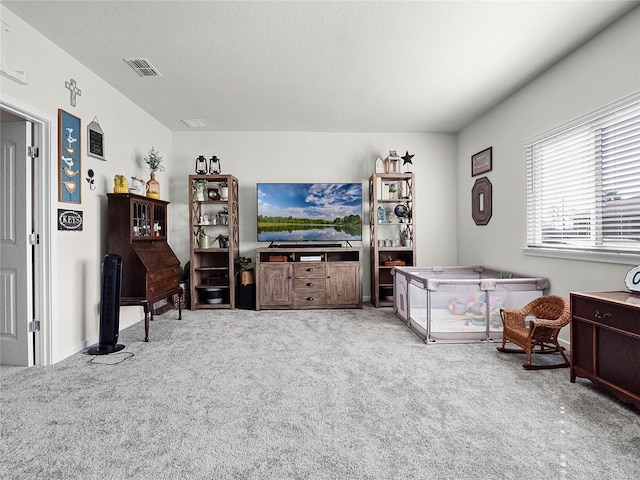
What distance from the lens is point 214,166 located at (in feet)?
17.3

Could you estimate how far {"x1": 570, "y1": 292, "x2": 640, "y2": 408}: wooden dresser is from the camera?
6.56 ft

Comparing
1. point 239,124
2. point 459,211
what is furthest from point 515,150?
point 239,124

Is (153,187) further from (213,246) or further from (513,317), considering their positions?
(513,317)

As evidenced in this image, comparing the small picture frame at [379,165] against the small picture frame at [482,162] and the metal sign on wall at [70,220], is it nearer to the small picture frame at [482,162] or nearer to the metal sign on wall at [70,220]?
the small picture frame at [482,162]

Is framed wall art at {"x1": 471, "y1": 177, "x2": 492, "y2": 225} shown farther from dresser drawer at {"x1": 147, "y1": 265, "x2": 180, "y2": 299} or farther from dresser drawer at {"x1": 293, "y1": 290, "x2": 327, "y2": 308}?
dresser drawer at {"x1": 147, "y1": 265, "x2": 180, "y2": 299}

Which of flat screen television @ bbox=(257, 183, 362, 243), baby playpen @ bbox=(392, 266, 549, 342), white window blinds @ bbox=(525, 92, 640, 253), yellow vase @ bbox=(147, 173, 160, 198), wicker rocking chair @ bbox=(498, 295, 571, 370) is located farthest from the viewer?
flat screen television @ bbox=(257, 183, 362, 243)

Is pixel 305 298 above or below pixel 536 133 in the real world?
below

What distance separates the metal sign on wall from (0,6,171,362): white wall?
0.05m

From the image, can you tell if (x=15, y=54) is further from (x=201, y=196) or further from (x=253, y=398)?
(x=253, y=398)

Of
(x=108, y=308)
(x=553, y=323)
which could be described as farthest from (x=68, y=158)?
(x=553, y=323)

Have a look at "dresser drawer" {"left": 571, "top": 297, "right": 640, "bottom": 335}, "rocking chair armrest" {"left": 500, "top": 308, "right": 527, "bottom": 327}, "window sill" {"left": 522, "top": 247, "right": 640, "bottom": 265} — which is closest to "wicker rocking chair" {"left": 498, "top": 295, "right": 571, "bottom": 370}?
"rocking chair armrest" {"left": 500, "top": 308, "right": 527, "bottom": 327}

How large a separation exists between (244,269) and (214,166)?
168 centimetres

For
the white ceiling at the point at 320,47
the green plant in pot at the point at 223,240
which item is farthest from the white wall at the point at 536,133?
the green plant in pot at the point at 223,240

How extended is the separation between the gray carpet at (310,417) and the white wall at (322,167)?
2.50m
